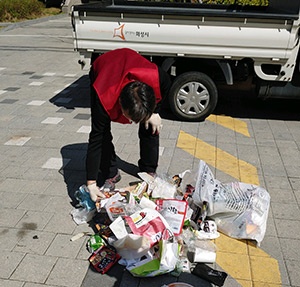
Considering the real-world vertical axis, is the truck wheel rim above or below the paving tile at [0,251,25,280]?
above

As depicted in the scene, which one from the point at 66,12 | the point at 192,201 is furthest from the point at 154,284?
the point at 66,12

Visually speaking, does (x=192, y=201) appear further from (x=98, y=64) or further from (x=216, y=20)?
(x=216, y=20)

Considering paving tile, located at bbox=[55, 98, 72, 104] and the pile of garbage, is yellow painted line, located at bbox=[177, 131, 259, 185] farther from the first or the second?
paving tile, located at bbox=[55, 98, 72, 104]

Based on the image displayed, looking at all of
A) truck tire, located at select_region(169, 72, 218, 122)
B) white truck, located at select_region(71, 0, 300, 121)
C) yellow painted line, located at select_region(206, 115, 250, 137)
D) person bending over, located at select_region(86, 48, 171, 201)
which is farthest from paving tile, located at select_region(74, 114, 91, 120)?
person bending over, located at select_region(86, 48, 171, 201)

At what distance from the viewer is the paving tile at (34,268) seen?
241 centimetres

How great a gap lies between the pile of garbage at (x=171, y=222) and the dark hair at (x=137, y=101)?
0.77 m

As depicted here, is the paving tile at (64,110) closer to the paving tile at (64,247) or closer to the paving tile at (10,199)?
the paving tile at (10,199)

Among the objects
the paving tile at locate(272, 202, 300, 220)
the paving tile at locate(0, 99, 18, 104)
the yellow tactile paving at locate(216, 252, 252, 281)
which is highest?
the paving tile at locate(0, 99, 18, 104)

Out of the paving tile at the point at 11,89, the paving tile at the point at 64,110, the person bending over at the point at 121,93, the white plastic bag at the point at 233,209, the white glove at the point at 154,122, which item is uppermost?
the person bending over at the point at 121,93

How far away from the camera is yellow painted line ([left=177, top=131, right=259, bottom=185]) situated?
12.4 ft

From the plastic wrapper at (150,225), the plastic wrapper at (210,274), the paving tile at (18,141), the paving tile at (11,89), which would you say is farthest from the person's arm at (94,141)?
the paving tile at (11,89)

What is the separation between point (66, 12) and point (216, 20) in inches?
714

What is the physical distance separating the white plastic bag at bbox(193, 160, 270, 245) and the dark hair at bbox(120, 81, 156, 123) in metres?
0.84

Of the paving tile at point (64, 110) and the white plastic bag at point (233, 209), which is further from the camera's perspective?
the paving tile at point (64, 110)
